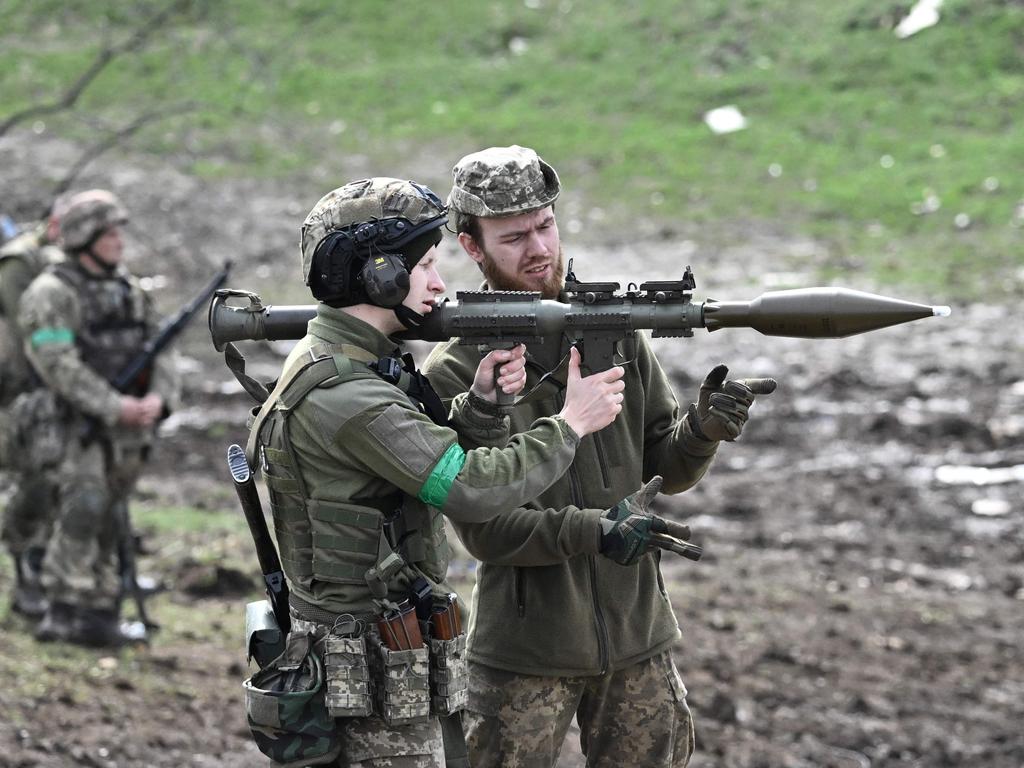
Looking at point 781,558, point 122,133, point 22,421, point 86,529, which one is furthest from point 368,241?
point 122,133

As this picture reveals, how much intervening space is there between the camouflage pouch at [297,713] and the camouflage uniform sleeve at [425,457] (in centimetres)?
53

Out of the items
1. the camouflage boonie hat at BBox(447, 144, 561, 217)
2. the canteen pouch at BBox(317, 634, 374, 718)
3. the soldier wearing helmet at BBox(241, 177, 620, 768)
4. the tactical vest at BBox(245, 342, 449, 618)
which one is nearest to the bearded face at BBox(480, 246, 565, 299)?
the camouflage boonie hat at BBox(447, 144, 561, 217)

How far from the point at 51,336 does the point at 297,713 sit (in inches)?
184

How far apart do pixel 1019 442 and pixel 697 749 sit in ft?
18.2

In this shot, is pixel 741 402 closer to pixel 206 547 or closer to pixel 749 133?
pixel 206 547

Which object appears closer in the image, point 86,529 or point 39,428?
point 86,529

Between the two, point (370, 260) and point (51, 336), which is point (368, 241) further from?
point (51, 336)

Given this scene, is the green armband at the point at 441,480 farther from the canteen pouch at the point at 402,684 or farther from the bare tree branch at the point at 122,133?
the bare tree branch at the point at 122,133

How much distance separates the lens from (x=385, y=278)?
386 centimetres

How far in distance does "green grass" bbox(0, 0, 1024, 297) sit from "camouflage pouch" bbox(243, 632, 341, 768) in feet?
39.2

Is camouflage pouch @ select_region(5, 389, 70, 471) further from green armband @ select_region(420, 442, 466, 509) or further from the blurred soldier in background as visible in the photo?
green armband @ select_region(420, 442, 466, 509)

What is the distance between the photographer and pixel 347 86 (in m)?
21.4

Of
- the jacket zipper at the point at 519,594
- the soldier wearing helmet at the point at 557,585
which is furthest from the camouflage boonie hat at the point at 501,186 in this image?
the jacket zipper at the point at 519,594

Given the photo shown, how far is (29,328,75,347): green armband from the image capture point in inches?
318
